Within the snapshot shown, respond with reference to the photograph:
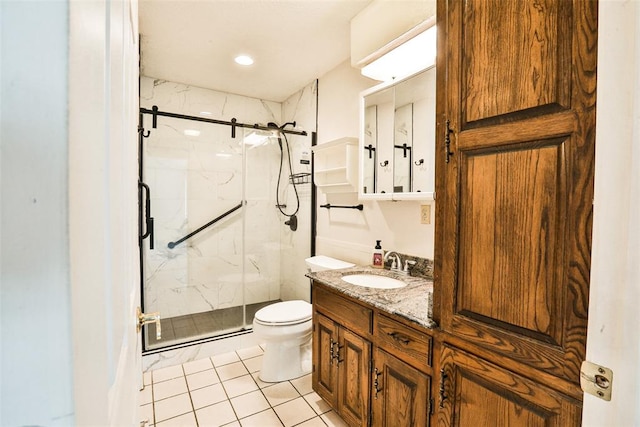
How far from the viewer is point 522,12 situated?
85cm

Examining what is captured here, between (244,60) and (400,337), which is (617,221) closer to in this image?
(400,337)

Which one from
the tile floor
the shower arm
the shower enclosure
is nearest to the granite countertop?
the tile floor

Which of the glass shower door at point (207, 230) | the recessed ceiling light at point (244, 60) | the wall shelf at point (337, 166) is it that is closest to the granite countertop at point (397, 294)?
the wall shelf at point (337, 166)

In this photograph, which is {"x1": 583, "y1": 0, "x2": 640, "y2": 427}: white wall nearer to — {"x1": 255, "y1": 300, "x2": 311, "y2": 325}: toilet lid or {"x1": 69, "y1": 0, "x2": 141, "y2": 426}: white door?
{"x1": 69, "y1": 0, "x2": 141, "y2": 426}: white door

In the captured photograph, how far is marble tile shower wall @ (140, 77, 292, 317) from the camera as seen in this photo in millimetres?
2943

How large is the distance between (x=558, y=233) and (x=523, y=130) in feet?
1.00

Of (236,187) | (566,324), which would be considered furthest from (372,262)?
(236,187)

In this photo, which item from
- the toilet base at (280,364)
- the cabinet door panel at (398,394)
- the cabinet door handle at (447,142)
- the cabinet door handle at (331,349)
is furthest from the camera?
the toilet base at (280,364)

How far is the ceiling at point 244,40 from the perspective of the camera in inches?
73.4

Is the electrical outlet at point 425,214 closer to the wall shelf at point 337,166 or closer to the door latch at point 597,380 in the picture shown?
the wall shelf at point 337,166

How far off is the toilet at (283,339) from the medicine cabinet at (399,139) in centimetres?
75

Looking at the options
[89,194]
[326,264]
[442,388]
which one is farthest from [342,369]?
[89,194]

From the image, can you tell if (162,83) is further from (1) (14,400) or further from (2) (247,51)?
(1) (14,400)

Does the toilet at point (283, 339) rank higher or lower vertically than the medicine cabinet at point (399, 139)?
lower
